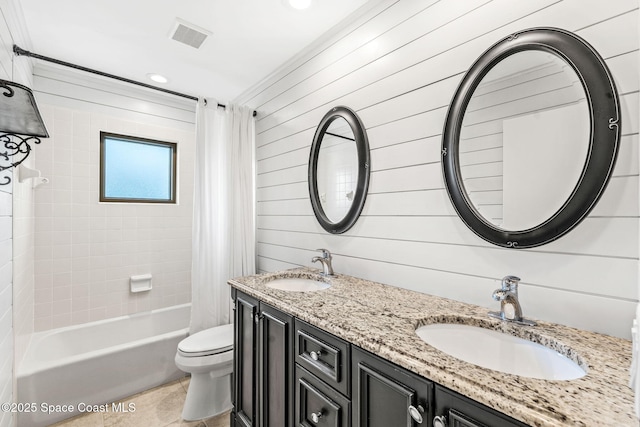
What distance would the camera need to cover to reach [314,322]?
1070mm

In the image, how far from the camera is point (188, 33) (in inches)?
74.6

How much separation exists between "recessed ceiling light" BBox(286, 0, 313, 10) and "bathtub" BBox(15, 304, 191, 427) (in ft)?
8.46

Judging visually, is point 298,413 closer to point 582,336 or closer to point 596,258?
point 582,336

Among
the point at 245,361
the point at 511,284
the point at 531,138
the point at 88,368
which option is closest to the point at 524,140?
the point at 531,138

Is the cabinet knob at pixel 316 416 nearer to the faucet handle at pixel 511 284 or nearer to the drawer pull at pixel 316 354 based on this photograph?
the drawer pull at pixel 316 354

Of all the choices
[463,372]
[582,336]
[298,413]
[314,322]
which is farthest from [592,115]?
[298,413]

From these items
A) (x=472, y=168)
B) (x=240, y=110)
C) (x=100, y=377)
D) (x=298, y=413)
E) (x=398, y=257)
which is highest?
(x=240, y=110)

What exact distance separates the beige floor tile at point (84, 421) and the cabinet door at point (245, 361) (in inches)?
41.5

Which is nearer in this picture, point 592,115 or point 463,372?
point 463,372

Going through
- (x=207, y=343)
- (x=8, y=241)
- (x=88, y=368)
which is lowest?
(x=88, y=368)

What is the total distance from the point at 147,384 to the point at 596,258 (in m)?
2.89

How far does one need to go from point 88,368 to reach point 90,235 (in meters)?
1.13

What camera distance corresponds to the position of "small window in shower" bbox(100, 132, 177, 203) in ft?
8.82

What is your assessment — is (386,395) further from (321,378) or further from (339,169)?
(339,169)
